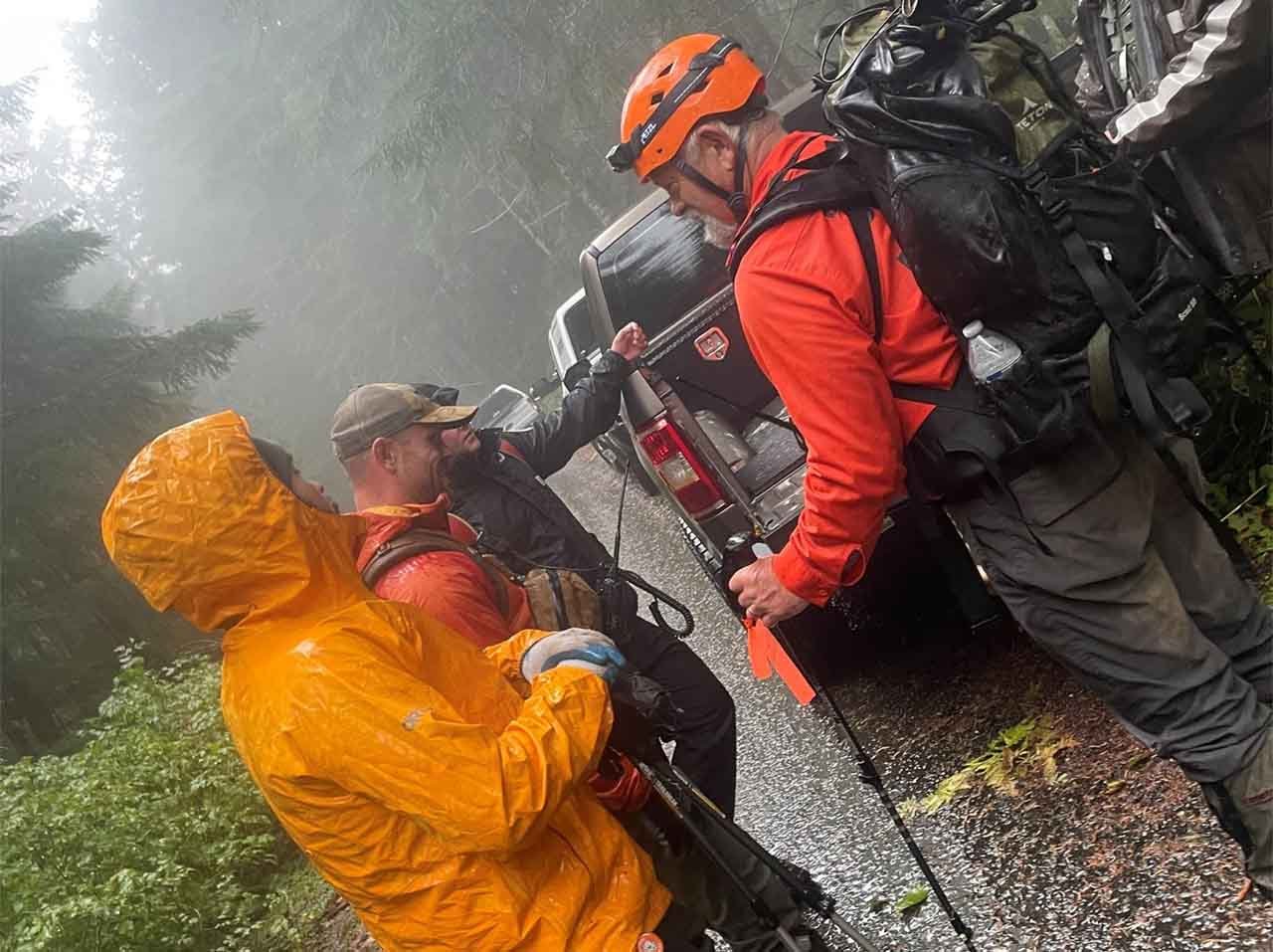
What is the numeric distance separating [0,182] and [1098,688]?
17.2 m

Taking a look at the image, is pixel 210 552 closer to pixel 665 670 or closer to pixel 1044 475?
pixel 1044 475

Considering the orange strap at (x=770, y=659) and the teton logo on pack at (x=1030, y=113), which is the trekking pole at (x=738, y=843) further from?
the teton logo on pack at (x=1030, y=113)

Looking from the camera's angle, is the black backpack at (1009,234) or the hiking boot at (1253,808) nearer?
the black backpack at (1009,234)

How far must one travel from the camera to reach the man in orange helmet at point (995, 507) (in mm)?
2340

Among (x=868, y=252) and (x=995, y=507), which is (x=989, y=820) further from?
(x=868, y=252)

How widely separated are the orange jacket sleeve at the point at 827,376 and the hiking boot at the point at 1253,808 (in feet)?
3.37

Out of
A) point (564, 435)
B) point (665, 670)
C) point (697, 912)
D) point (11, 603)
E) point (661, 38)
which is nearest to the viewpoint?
point (697, 912)

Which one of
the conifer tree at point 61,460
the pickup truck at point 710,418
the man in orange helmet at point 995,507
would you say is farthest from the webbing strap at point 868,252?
the conifer tree at point 61,460

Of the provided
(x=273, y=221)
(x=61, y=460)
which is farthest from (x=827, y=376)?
(x=273, y=221)

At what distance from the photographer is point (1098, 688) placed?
8.25 feet

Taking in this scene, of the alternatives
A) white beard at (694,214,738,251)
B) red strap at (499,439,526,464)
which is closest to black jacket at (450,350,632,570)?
red strap at (499,439,526,464)

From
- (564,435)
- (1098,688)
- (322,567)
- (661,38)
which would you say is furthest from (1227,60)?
(661,38)

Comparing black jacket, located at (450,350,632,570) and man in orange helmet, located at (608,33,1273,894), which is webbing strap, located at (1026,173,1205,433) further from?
black jacket, located at (450,350,632,570)

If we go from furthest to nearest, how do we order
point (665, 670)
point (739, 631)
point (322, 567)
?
point (739, 631) → point (665, 670) → point (322, 567)
